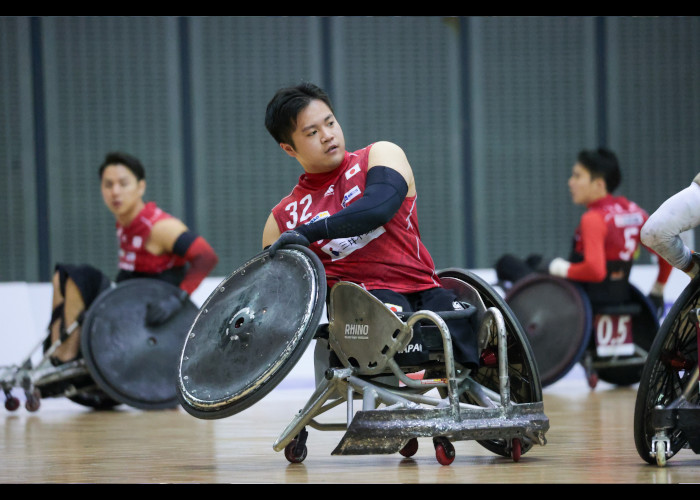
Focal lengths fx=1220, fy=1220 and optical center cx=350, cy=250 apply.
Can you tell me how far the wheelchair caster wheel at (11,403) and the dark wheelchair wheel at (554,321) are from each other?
9.63ft

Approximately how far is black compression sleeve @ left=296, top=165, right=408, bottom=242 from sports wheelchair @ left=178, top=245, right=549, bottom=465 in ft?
0.33

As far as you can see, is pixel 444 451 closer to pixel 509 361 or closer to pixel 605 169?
pixel 509 361

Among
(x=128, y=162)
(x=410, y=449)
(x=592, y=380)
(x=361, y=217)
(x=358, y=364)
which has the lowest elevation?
(x=592, y=380)

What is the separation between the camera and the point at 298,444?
3656 mm

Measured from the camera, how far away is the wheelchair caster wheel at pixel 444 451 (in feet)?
11.2

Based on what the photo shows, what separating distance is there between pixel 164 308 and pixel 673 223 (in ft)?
12.7

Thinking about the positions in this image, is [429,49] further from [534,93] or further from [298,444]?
[298,444]

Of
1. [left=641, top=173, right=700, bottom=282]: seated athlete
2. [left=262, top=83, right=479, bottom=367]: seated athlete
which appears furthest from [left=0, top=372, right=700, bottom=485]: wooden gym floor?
[left=641, top=173, right=700, bottom=282]: seated athlete

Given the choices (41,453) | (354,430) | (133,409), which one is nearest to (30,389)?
(133,409)

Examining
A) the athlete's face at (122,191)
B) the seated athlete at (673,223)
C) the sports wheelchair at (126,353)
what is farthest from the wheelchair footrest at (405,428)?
the athlete's face at (122,191)

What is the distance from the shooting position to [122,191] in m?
7.29

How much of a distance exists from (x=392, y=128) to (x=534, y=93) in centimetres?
115

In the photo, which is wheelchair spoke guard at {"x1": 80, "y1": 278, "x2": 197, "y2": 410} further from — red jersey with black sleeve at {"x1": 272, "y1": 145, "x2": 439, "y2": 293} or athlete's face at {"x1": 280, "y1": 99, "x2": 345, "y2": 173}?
athlete's face at {"x1": 280, "y1": 99, "x2": 345, "y2": 173}

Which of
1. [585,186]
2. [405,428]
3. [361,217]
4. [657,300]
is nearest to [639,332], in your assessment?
[657,300]
